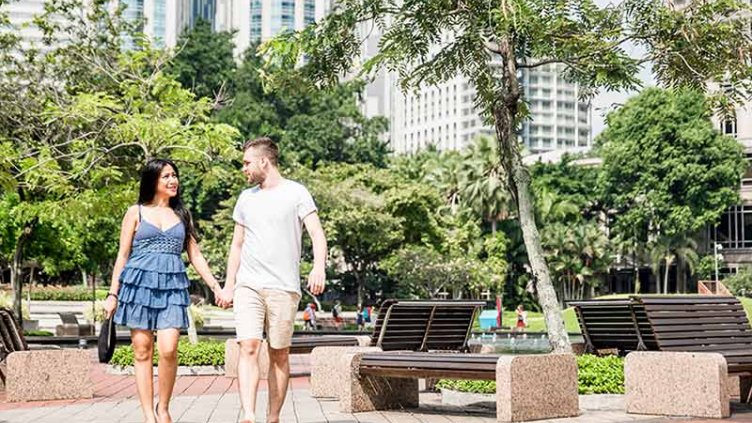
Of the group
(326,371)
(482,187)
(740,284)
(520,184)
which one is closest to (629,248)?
(740,284)

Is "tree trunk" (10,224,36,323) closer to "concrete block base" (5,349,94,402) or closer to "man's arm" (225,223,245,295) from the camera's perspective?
"concrete block base" (5,349,94,402)

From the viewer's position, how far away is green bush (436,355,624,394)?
9867 millimetres

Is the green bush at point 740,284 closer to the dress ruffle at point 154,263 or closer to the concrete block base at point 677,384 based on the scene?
the concrete block base at point 677,384

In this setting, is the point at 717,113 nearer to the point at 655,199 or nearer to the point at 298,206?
the point at 298,206

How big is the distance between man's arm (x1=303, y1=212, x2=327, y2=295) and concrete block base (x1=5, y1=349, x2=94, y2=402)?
4.81 meters

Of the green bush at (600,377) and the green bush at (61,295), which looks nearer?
the green bush at (600,377)

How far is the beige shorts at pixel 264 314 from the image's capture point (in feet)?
22.5

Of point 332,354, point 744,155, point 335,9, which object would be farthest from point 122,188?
point 744,155

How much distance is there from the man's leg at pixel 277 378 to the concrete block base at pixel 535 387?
1925 millimetres

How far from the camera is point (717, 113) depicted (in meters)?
12.0

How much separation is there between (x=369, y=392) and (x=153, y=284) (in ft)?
9.42

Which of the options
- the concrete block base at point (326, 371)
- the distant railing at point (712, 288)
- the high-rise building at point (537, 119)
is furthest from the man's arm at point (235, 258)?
the high-rise building at point (537, 119)

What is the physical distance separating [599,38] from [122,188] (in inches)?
370

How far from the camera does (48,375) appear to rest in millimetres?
10812
